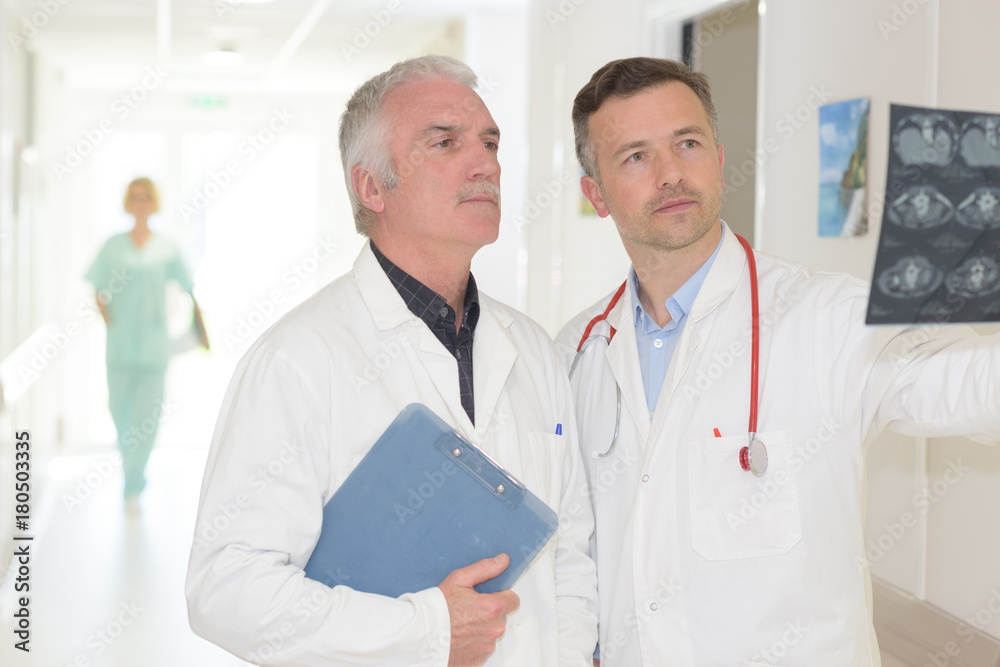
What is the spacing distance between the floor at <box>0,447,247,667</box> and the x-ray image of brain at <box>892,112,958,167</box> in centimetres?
315

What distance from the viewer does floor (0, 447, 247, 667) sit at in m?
3.36

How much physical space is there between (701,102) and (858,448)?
78 cm

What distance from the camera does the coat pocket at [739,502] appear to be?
Result: 4.83 feet

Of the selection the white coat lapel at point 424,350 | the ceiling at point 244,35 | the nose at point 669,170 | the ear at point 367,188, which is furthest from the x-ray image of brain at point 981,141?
the ceiling at point 244,35

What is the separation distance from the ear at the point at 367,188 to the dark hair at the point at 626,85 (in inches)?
18.9

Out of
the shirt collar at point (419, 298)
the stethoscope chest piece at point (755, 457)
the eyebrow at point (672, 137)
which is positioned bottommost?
the stethoscope chest piece at point (755, 457)

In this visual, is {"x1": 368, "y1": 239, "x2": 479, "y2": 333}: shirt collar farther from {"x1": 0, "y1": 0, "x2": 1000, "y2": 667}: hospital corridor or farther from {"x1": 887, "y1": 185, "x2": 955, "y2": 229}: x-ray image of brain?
{"x1": 887, "y1": 185, "x2": 955, "y2": 229}: x-ray image of brain

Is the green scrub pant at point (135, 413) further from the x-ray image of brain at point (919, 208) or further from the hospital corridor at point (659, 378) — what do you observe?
the x-ray image of brain at point (919, 208)

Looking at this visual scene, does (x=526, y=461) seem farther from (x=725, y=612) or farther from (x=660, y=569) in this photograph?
(x=725, y=612)

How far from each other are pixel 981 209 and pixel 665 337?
71 centimetres

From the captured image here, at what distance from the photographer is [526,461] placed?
4.97 ft

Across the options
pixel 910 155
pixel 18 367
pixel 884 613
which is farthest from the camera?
pixel 18 367

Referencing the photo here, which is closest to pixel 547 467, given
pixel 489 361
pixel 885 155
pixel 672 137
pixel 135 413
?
pixel 489 361

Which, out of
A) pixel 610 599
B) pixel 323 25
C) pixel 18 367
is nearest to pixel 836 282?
pixel 610 599
